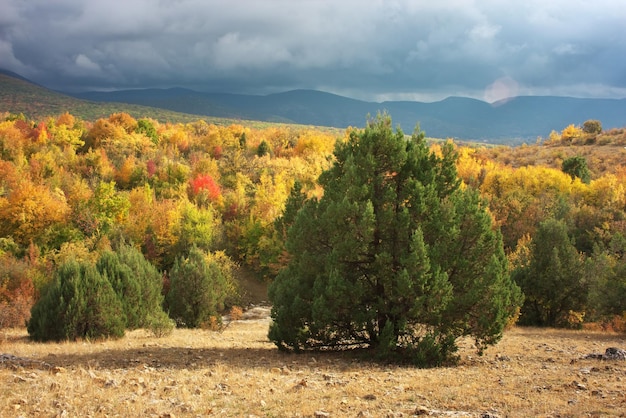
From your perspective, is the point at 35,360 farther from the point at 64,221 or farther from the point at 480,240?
the point at 64,221

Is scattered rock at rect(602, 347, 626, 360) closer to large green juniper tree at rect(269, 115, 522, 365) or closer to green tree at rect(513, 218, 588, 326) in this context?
large green juniper tree at rect(269, 115, 522, 365)

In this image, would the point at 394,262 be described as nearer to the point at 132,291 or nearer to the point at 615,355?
the point at 615,355

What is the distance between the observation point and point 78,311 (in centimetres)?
1808

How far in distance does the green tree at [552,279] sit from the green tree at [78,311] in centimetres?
2478

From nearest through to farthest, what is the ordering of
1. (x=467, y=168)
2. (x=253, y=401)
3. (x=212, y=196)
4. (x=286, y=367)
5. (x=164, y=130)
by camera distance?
(x=253, y=401) < (x=286, y=367) < (x=212, y=196) < (x=467, y=168) < (x=164, y=130)

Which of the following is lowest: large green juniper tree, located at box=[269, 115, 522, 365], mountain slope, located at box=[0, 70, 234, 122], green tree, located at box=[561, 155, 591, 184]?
large green juniper tree, located at box=[269, 115, 522, 365]

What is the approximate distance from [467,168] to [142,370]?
6765 centimetres

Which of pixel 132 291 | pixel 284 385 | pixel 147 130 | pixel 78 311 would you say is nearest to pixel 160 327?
pixel 78 311

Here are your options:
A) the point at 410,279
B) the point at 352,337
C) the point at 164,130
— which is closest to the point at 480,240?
the point at 410,279

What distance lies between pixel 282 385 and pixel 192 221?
4108cm

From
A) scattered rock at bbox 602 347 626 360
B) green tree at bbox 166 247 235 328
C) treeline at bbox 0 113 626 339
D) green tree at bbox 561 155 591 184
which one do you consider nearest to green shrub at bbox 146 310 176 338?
treeline at bbox 0 113 626 339

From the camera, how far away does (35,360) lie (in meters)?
12.4

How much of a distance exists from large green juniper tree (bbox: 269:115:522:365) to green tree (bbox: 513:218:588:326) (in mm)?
17138

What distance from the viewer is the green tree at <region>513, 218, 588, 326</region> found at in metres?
30.7
